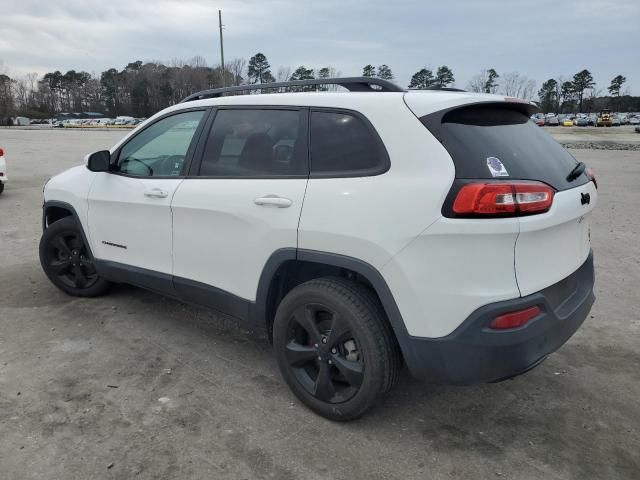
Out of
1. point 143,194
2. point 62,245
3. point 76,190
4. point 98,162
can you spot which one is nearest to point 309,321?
point 143,194

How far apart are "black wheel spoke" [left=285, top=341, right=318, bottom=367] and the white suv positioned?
1 centimetres

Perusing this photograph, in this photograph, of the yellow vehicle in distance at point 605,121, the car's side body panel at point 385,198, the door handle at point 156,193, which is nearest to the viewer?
the car's side body panel at point 385,198

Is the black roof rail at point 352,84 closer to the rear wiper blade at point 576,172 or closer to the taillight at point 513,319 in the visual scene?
the rear wiper blade at point 576,172

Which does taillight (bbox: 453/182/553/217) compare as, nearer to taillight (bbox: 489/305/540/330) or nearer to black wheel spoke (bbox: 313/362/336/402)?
taillight (bbox: 489/305/540/330)

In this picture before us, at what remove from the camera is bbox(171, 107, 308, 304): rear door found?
2.96 m

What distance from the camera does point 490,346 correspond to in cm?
238

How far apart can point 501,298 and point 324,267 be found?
1010mm

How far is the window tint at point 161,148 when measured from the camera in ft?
12.1

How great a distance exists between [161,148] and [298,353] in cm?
194

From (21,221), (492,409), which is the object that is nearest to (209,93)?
(492,409)

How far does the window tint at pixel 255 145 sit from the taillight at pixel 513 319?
1280mm

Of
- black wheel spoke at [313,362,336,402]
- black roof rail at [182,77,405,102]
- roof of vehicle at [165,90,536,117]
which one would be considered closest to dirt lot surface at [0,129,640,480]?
black wheel spoke at [313,362,336,402]

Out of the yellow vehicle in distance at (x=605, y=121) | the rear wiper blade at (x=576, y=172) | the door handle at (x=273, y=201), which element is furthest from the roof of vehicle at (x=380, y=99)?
the yellow vehicle in distance at (x=605, y=121)

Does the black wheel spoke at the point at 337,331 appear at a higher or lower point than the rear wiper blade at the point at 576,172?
lower
